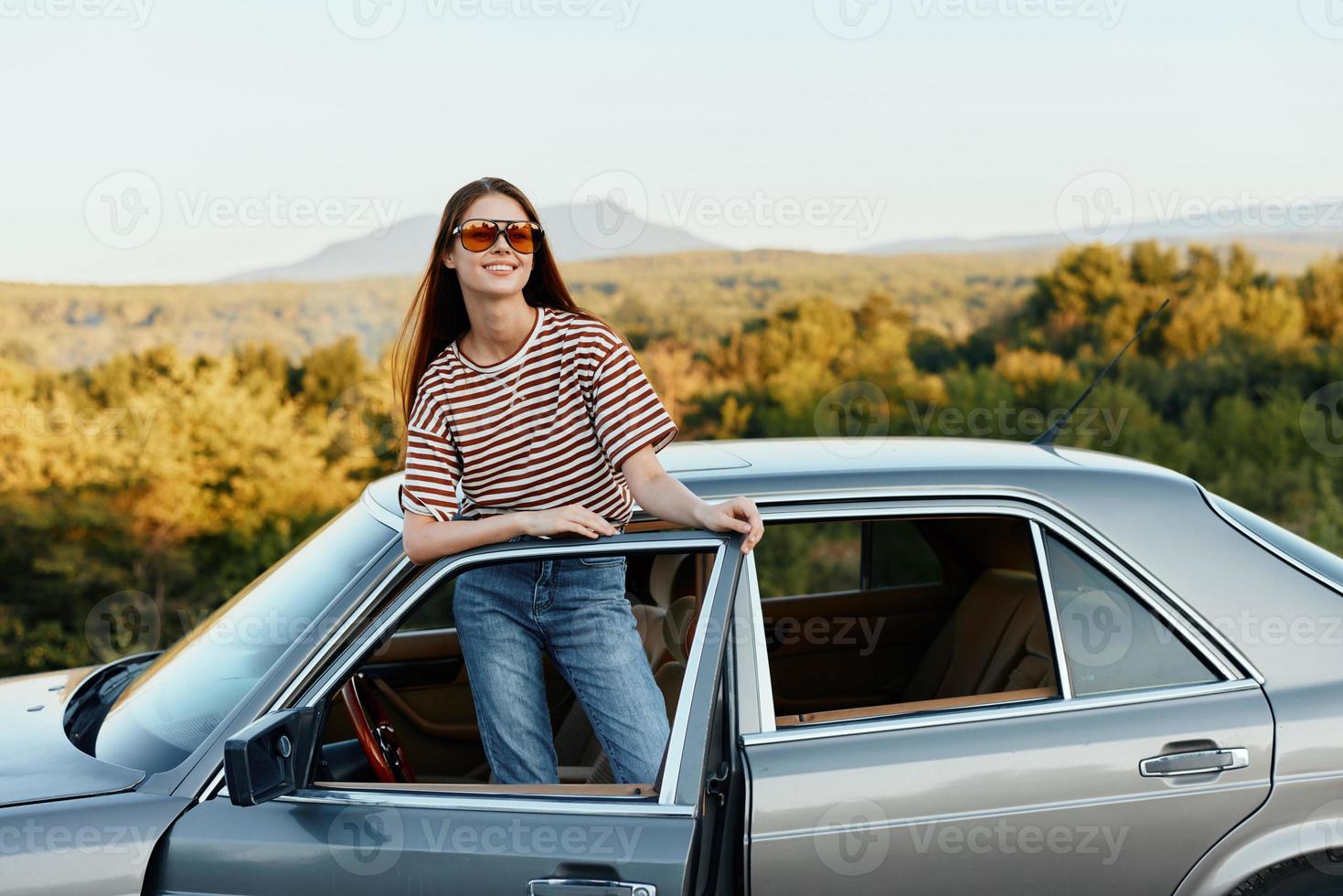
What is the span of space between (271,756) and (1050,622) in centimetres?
164

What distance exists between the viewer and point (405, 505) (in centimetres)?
241

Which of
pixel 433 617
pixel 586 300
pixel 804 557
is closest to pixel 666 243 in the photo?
pixel 586 300

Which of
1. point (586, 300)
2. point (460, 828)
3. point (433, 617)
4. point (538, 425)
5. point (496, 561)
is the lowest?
point (433, 617)

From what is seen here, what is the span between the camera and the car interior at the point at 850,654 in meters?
2.54

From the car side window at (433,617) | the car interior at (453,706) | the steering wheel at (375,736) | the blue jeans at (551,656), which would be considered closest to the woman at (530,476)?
the blue jeans at (551,656)

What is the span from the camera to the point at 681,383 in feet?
39.1

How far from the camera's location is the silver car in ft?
7.13

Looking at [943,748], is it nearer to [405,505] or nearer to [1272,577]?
[1272,577]

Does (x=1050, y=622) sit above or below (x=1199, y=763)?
above

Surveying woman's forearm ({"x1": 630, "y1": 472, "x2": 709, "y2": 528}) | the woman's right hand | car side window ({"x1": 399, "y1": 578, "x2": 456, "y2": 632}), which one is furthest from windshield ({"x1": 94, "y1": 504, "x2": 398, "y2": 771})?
car side window ({"x1": 399, "y1": 578, "x2": 456, "y2": 632})

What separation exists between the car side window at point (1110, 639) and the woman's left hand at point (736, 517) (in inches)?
30.2

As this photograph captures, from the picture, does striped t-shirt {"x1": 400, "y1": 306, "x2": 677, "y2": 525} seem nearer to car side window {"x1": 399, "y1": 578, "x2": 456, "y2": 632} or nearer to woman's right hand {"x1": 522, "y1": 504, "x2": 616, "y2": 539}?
woman's right hand {"x1": 522, "y1": 504, "x2": 616, "y2": 539}

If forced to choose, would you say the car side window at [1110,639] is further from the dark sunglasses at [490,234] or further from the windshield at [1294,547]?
the dark sunglasses at [490,234]

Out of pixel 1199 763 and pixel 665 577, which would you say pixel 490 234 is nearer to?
pixel 665 577
